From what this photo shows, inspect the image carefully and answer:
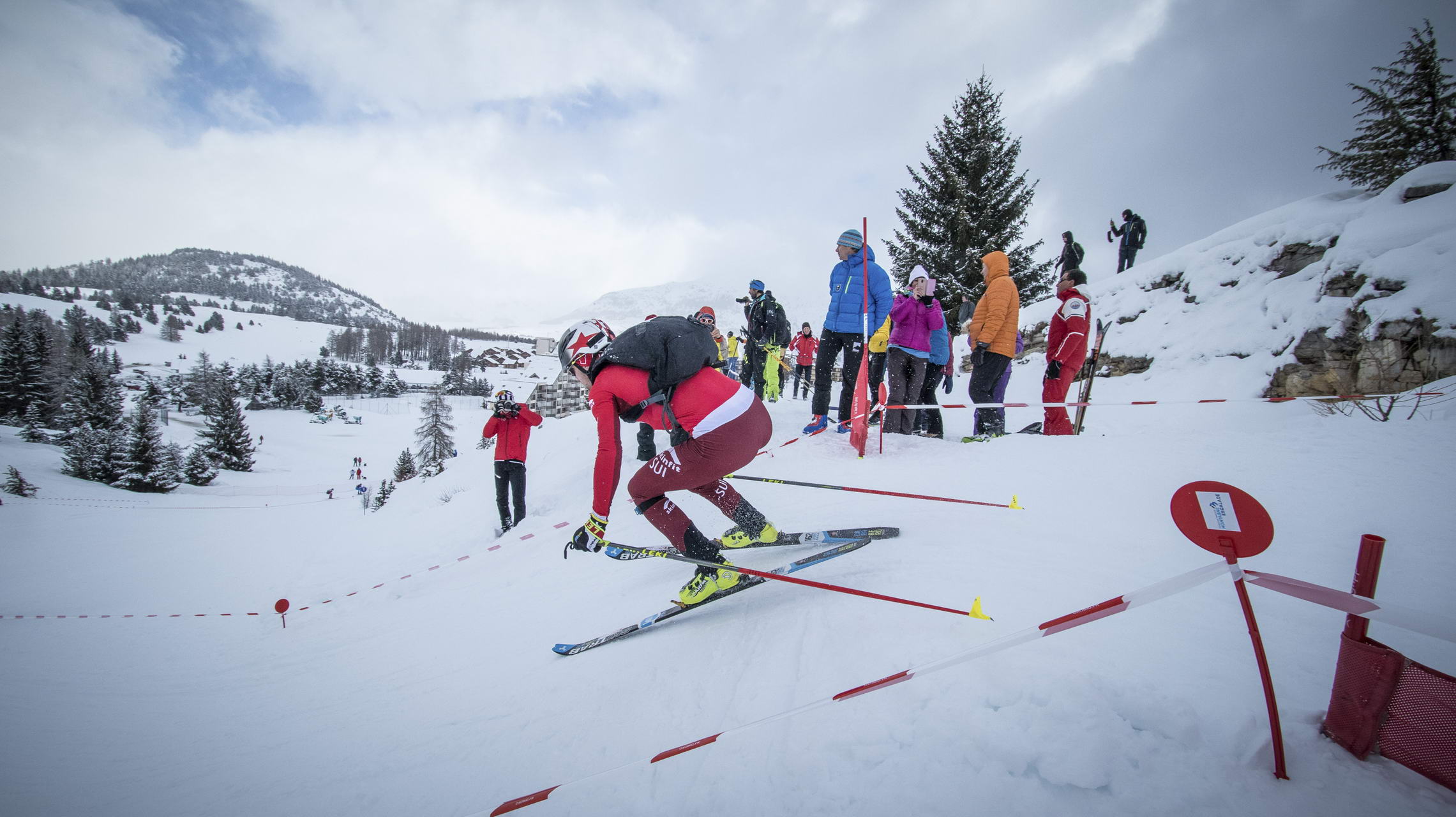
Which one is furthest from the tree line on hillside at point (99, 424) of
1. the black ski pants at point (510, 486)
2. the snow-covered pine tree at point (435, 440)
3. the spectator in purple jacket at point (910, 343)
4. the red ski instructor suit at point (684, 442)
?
the spectator in purple jacket at point (910, 343)

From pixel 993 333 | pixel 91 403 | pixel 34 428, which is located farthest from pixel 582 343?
pixel 91 403

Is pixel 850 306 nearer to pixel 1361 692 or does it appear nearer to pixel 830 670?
pixel 830 670

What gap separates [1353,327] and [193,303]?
215m

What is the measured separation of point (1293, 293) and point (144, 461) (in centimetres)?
4265

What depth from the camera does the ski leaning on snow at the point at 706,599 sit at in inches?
126

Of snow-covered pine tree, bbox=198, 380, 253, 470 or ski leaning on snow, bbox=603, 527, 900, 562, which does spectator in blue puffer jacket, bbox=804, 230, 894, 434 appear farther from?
snow-covered pine tree, bbox=198, 380, 253, 470

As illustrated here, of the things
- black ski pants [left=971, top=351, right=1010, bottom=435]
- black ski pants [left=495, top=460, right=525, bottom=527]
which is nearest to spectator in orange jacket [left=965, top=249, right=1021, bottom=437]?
black ski pants [left=971, top=351, right=1010, bottom=435]

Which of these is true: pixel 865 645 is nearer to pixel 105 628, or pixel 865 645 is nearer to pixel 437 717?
pixel 437 717

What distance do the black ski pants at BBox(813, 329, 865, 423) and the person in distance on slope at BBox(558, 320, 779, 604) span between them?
3.32 metres

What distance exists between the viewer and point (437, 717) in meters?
2.82

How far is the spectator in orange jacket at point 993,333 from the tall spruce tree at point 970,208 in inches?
438

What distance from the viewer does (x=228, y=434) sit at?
3841cm

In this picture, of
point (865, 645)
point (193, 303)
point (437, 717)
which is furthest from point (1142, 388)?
point (193, 303)

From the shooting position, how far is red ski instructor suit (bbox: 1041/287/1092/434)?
5.75m
